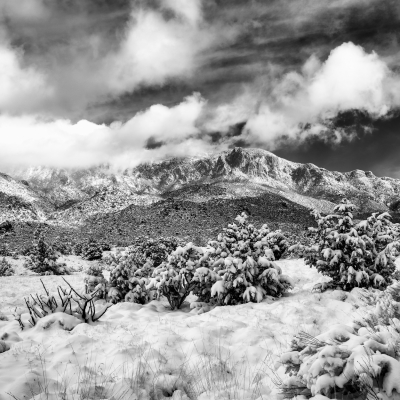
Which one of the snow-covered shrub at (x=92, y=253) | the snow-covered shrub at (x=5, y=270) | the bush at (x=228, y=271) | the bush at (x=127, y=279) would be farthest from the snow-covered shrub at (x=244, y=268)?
the snow-covered shrub at (x=92, y=253)

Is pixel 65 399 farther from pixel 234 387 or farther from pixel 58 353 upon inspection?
pixel 234 387

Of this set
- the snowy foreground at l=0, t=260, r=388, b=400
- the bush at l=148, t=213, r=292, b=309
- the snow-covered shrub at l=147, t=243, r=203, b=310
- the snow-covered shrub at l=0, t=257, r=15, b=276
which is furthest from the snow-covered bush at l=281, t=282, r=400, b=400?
the snow-covered shrub at l=0, t=257, r=15, b=276

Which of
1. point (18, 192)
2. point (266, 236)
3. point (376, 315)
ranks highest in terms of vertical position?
point (18, 192)

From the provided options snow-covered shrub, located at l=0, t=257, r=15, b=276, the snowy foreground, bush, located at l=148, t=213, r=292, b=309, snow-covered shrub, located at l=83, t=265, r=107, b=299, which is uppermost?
bush, located at l=148, t=213, r=292, b=309

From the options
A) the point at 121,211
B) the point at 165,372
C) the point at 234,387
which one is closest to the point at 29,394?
the point at 165,372

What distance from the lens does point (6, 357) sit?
4.60m

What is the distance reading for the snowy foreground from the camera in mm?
3660

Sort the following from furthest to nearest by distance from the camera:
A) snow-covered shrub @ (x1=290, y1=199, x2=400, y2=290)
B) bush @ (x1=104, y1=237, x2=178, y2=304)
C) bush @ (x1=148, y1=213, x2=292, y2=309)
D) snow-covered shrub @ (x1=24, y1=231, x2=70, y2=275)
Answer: snow-covered shrub @ (x1=24, y1=231, x2=70, y2=275) < bush @ (x1=104, y1=237, x2=178, y2=304) < bush @ (x1=148, y1=213, x2=292, y2=309) < snow-covered shrub @ (x1=290, y1=199, x2=400, y2=290)

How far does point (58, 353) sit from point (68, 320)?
5.87 feet

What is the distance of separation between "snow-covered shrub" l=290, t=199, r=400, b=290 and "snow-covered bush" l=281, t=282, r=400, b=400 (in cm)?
597

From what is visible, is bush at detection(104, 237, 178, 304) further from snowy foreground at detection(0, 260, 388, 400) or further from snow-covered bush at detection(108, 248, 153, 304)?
snowy foreground at detection(0, 260, 388, 400)

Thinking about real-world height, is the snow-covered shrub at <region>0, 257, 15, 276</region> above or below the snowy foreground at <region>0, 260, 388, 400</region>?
below

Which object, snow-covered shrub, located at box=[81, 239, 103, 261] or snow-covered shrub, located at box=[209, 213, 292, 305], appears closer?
snow-covered shrub, located at box=[209, 213, 292, 305]

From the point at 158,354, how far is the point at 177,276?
463cm
